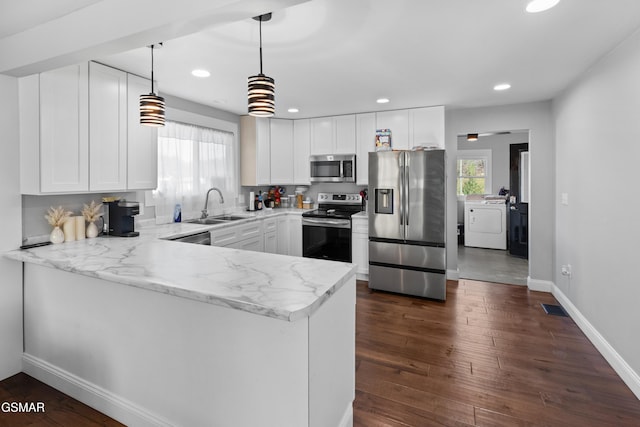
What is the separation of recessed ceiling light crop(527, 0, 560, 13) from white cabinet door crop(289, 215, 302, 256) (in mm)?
3491

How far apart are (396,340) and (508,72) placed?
→ 2.62 metres

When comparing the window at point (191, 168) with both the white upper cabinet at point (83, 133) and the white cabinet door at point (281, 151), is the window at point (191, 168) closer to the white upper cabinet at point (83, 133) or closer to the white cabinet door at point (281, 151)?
the white cabinet door at point (281, 151)

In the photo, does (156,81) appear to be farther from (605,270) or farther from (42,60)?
(605,270)

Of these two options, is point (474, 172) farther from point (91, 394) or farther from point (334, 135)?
point (91, 394)

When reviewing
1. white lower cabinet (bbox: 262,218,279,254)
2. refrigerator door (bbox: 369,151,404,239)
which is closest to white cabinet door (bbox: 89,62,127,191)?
white lower cabinet (bbox: 262,218,279,254)

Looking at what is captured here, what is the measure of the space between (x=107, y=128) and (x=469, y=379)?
10.8 ft

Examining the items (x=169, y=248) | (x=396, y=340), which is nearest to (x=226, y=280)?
(x=169, y=248)

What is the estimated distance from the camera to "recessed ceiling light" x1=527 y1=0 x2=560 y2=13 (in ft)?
6.12

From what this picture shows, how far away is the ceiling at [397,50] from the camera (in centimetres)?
199

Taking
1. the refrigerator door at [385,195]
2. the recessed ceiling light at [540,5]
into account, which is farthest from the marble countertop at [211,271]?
the refrigerator door at [385,195]

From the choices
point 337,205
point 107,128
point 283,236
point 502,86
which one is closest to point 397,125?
point 502,86

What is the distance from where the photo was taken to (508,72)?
10.0 ft

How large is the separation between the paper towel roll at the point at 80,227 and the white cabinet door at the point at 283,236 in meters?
2.52

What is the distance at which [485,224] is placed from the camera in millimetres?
6785
